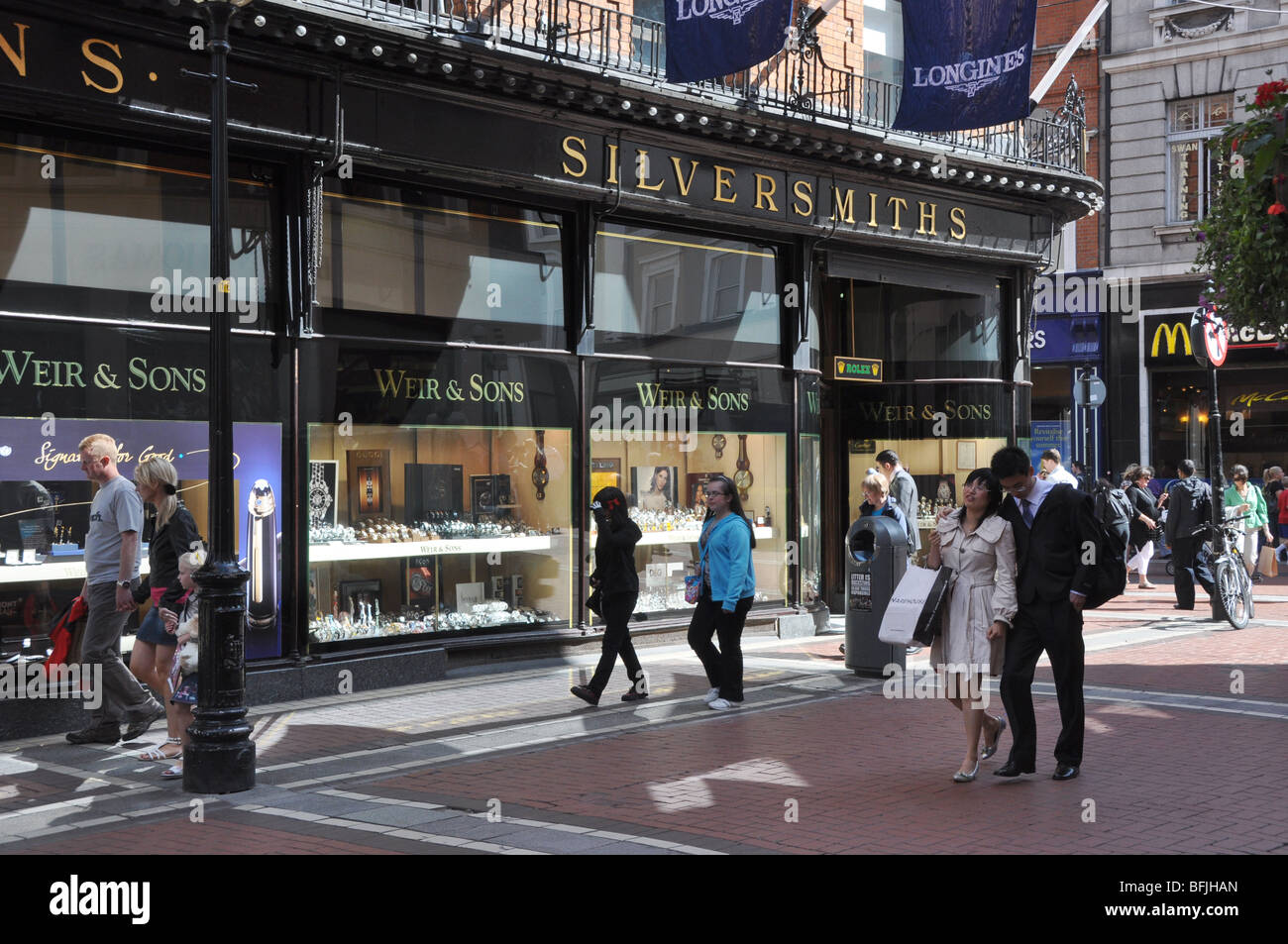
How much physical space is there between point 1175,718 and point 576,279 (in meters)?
6.61

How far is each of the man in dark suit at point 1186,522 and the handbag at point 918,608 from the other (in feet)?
30.9

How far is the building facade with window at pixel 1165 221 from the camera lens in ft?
88.4

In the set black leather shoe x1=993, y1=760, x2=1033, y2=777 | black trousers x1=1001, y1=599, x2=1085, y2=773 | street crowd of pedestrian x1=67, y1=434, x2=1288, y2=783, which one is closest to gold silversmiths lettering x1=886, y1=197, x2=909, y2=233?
street crowd of pedestrian x1=67, y1=434, x2=1288, y2=783

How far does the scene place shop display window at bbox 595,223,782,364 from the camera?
527 inches

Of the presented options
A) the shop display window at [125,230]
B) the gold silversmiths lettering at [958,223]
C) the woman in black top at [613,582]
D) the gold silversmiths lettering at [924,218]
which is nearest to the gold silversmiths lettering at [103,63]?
the shop display window at [125,230]

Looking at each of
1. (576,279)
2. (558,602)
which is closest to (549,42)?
(576,279)

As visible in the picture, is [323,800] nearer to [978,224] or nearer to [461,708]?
[461,708]

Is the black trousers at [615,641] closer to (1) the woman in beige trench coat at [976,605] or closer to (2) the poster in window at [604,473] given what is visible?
(2) the poster in window at [604,473]

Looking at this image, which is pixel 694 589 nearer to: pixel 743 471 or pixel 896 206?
pixel 743 471

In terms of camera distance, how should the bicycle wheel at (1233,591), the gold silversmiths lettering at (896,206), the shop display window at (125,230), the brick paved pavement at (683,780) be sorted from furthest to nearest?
the gold silversmiths lettering at (896,206), the bicycle wheel at (1233,591), the shop display window at (125,230), the brick paved pavement at (683,780)

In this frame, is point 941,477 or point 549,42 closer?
point 549,42

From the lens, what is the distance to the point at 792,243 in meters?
14.9

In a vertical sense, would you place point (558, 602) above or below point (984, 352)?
below

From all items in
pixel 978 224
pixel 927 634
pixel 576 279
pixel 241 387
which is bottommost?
pixel 927 634
